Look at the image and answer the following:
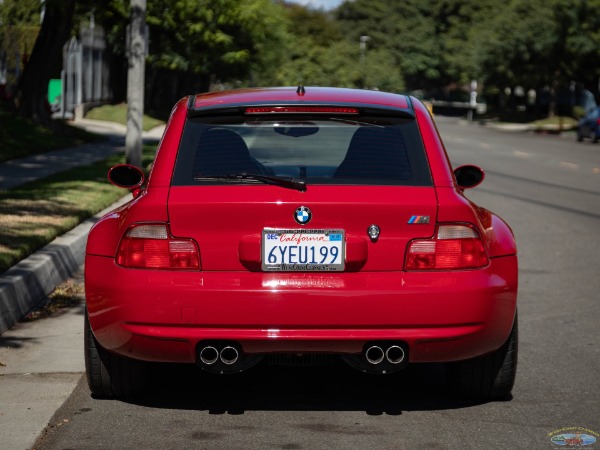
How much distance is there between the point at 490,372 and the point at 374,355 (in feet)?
2.37

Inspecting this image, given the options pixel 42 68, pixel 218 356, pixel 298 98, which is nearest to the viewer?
pixel 218 356

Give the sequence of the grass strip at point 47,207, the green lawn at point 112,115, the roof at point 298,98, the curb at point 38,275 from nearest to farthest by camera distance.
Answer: the roof at point 298,98, the curb at point 38,275, the grass strip at point 47,207, the green lawn at point 112,115

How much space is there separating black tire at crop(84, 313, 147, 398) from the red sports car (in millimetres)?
265

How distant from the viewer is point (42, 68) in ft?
94.1

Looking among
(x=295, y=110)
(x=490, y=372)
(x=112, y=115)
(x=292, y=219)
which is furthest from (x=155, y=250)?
(x=112, y=115)

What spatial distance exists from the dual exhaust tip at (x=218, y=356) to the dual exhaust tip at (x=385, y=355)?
1.89 feet

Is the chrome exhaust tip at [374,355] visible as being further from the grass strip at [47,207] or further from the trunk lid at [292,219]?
the grass strip at [47,207]

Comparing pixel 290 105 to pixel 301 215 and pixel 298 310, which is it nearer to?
pixel 301 215

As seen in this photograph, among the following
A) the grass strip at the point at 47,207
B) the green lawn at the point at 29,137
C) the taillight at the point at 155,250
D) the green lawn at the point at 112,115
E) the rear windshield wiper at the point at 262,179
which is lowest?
the green lawn at the point at 112,115

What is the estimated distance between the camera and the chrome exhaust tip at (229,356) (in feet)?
17.3

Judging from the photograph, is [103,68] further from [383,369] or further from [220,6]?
[383,369]

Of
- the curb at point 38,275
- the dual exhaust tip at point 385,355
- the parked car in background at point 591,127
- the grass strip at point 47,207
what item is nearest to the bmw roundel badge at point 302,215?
the dual exhaust tip at point 385,355

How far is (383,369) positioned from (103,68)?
48369mm

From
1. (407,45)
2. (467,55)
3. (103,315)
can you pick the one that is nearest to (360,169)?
(103,315)
